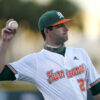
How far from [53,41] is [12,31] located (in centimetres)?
60

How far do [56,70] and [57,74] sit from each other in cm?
8

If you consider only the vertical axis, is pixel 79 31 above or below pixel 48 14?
below

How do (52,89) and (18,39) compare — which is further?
(18,39)

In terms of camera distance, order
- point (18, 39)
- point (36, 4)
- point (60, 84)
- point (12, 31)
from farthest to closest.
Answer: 1. point (36, 4)
2. point (18, 39)
3. point (60, 84)
4. point (12, 31)

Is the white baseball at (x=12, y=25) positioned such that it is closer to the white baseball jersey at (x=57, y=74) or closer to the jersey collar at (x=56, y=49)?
the white baseball jersey at (x=57, y=74)

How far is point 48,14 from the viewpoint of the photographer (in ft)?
14.9

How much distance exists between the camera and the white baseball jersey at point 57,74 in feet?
13.8

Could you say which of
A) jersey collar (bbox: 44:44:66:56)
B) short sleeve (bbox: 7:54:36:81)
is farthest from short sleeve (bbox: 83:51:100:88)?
short sleeve (bbox: 7:54:36:81)

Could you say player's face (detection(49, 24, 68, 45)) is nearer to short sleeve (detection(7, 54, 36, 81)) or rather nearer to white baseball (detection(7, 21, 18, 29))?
short sleeve (detection(7, 54, 36, 81))

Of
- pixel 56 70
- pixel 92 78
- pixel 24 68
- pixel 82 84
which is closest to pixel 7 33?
pixel 24 68

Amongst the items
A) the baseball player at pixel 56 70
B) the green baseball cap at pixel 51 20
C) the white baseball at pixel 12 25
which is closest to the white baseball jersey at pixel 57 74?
the baseball player at pixel 56 70

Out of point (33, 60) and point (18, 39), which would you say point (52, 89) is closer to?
point (33, 60)

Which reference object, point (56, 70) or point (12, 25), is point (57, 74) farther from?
point (12, 25)

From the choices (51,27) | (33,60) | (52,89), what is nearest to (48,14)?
(51,27)
